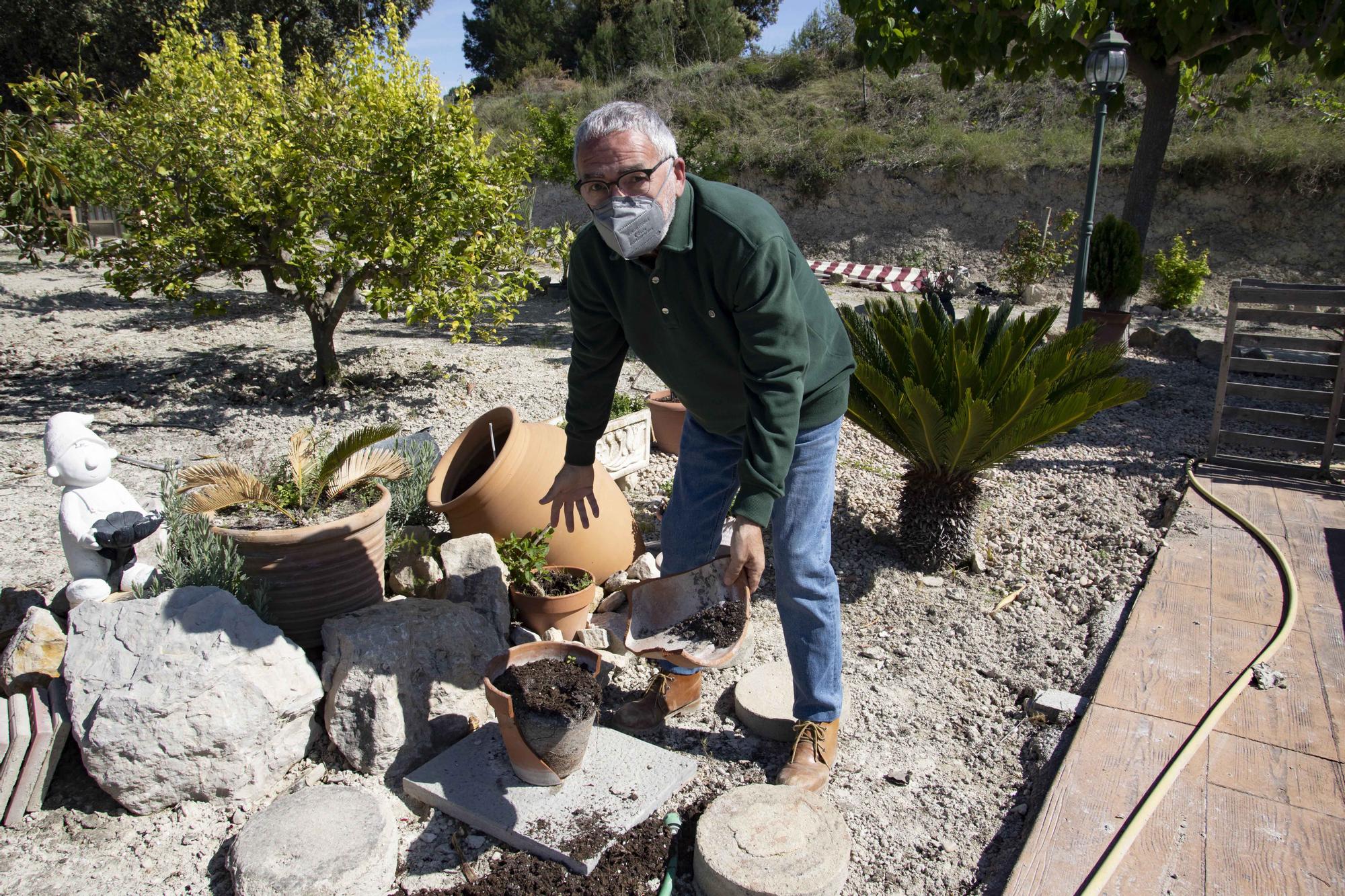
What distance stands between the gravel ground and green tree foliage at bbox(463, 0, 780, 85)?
21.1m

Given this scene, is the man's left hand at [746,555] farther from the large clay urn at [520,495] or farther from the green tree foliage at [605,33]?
the green tree foliage at [605,33]

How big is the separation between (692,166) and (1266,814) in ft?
38.7

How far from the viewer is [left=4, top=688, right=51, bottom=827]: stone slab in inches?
83.3

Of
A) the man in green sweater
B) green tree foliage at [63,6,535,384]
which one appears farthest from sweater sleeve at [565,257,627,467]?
green tree foliage at [63,6,535,384]

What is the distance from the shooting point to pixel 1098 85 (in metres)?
6.93

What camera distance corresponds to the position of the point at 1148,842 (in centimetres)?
200

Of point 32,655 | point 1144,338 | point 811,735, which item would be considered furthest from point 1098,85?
point 32,655

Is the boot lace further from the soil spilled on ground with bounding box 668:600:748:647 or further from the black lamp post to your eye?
the black lamp post

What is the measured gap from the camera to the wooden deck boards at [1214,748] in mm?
1923

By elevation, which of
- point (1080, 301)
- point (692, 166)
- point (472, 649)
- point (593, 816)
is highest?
point (692, 166)

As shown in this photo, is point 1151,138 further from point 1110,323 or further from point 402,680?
point 402,680

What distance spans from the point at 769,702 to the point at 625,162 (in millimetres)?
1672

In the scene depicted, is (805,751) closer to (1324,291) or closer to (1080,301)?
(1324,291)

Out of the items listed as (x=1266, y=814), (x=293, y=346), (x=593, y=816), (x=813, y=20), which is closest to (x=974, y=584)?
(x=1266, y=814)
